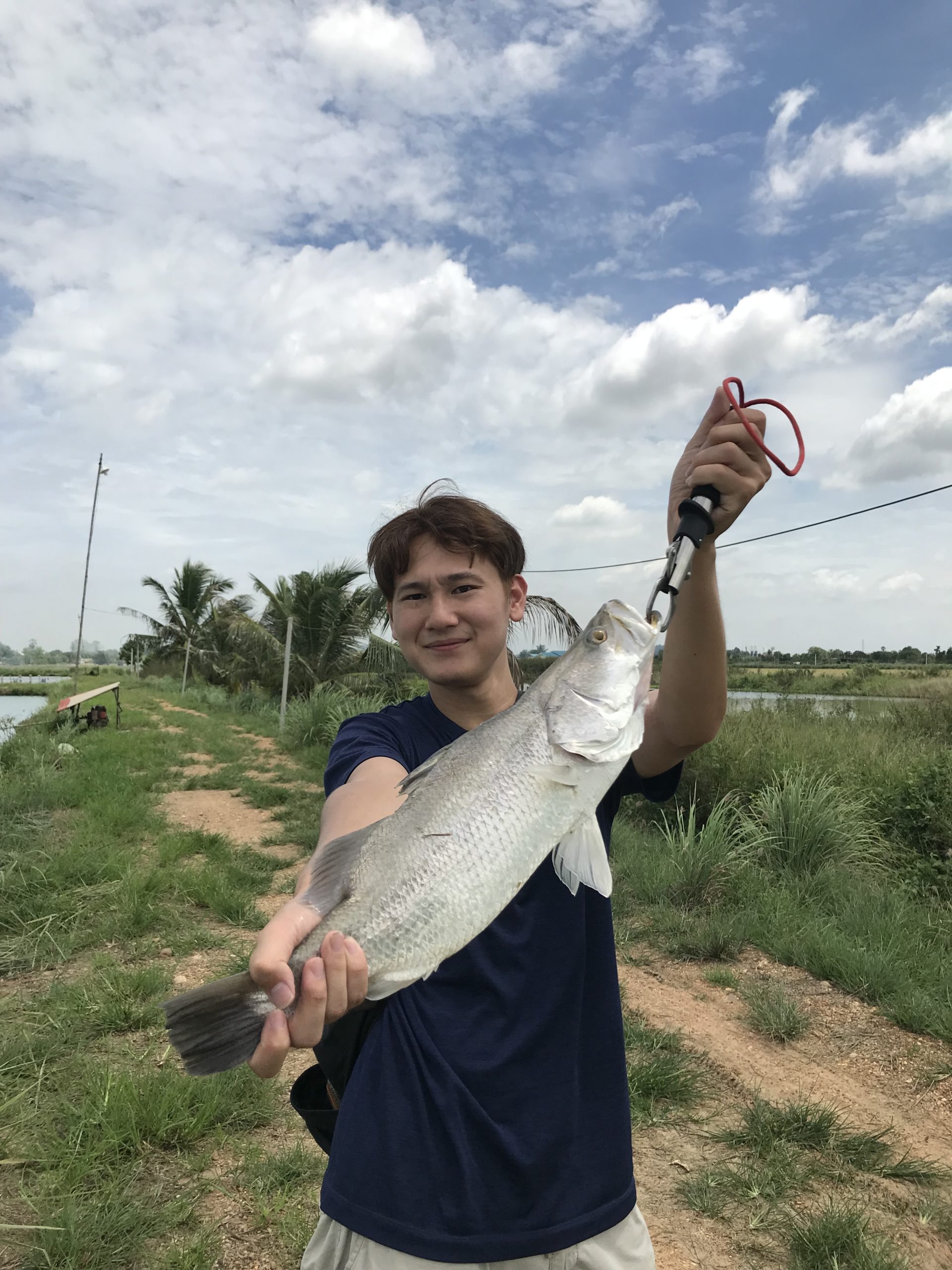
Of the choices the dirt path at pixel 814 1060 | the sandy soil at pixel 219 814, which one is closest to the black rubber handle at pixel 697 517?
the dirt path at pixel 814 1060

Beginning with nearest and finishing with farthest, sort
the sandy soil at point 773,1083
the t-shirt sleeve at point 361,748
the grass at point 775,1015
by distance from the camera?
the t-shirt sleeve at point 361,748 → the sandy soil at point 773,1083 → the grass at point 775,1015

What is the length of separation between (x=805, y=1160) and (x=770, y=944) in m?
2.54

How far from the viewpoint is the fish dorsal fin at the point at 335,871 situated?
1.53 metres

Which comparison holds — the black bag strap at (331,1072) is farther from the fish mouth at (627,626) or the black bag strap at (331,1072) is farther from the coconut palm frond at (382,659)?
the coconut palm frond at (382,659)

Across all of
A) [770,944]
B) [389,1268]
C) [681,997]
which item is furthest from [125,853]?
[389,1268]

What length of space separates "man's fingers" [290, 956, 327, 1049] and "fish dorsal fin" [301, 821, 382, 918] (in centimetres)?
12

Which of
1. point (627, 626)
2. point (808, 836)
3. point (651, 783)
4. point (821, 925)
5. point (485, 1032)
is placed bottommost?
point (821, 925)

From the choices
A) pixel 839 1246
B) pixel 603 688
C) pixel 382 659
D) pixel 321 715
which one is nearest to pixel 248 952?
pixel 839 1246

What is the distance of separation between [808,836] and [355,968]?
23.7ft

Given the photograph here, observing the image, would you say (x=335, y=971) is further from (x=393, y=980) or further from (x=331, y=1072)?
(x=331, y=1072)

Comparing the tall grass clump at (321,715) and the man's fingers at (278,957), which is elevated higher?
the man's fingers at (278,957)

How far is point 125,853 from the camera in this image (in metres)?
7.92

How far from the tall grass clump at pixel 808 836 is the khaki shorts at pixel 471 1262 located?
19.9 feet

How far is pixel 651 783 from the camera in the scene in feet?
7.13
